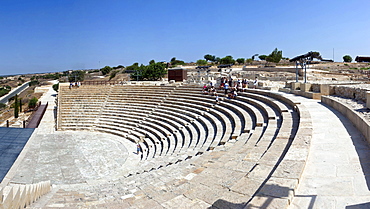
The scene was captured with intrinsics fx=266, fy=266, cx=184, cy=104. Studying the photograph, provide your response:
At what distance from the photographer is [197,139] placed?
12422 mm

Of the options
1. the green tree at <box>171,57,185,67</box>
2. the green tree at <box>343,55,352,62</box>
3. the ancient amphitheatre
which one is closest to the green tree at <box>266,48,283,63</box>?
the green tree at <box>343,55,352,62</box>

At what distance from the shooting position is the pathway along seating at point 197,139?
4.50 m

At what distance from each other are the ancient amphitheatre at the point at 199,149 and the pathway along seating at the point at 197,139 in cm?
4

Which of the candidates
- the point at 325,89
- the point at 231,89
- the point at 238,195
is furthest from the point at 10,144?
the point at 325,89

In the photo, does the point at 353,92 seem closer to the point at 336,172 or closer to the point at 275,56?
the point at 336,172

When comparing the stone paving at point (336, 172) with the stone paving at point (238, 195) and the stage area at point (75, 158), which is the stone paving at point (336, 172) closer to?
the stone paving at point (238, 195)

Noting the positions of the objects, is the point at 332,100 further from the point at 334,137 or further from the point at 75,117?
the point at 75,117

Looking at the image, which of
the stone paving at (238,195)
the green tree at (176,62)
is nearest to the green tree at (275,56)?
the green tree at (176,62)

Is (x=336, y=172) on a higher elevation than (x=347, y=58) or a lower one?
lower

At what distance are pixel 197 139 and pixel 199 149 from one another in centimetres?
261

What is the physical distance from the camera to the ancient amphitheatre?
428 cm

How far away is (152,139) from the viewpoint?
51.9ft

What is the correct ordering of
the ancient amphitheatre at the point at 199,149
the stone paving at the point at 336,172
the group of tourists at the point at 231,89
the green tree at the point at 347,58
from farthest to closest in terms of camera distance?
the green tree at the point at 347,58 → the group of tourists at the point at 231,89 → the ancient amphitheatre at the point at 199,149 → the stone paving at the point at 336,172

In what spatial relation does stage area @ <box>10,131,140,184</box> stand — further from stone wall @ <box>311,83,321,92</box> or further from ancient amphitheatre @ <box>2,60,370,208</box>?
stone wall @ <box>311,83,321,92</box>
